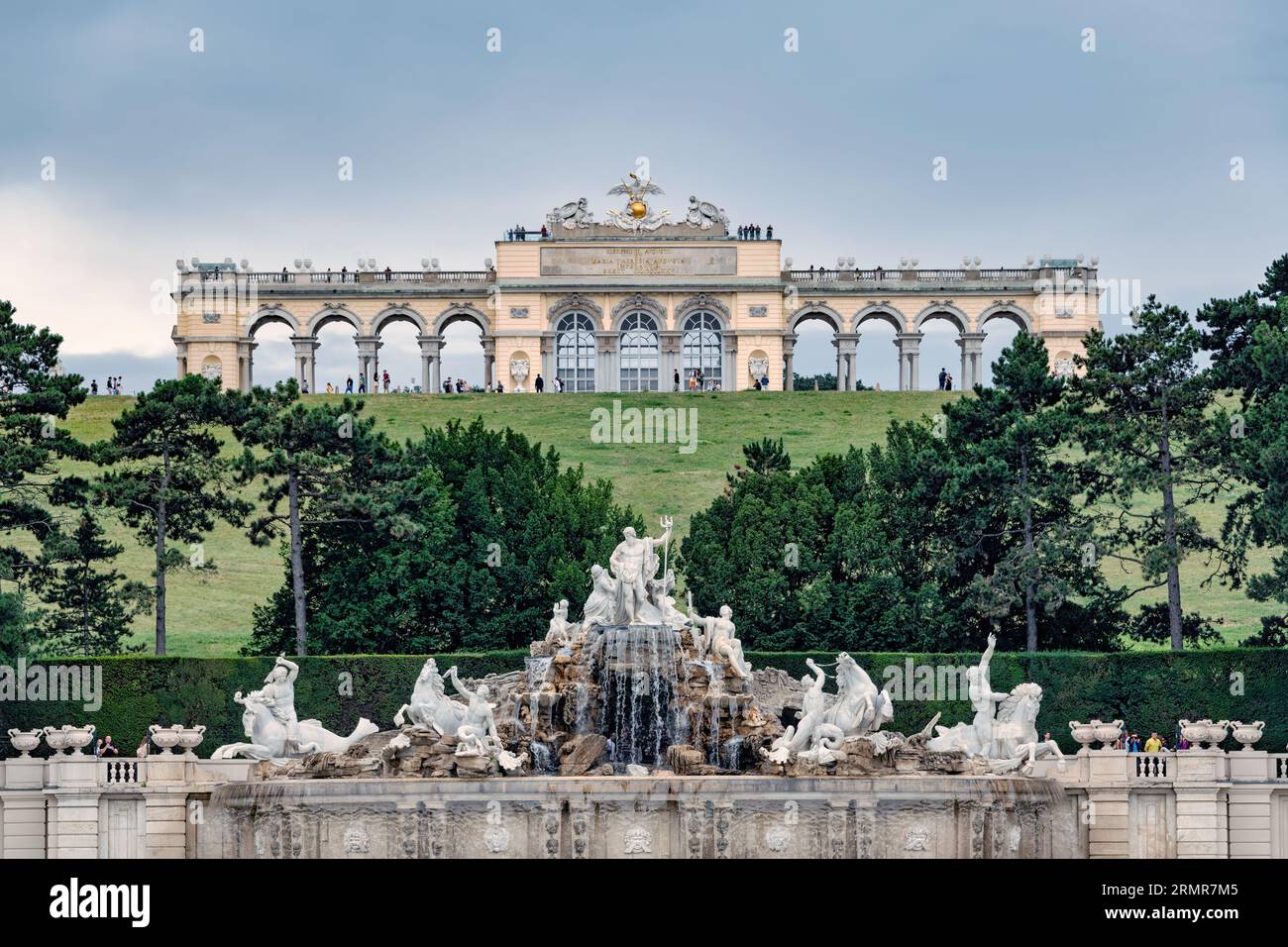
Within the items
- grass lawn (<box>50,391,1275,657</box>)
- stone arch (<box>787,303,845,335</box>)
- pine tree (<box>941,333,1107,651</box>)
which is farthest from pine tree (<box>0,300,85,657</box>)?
stone arch (<box>787,303,845,335</box>)

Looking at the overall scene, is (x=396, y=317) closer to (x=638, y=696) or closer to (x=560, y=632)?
(x=560, y=632)

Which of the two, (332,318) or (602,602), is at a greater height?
(332,318)

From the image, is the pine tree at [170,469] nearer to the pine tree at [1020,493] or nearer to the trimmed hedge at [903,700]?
the trimmed hedge at [903,700]

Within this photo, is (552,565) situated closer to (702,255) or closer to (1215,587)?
(1215,587)

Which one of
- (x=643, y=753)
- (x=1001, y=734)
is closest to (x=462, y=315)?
(x=643, y=753)

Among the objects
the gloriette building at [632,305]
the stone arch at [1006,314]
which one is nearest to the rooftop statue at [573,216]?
the gloriette building at [632,305]

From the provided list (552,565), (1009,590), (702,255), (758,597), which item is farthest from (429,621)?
(702,255)
